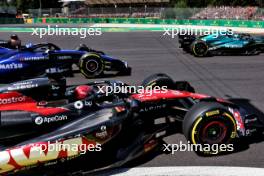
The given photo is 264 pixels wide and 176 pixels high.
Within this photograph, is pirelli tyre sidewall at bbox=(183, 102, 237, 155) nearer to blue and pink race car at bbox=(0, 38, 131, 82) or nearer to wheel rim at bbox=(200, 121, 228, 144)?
wheel rim at bbox=(200, 121, 228, 144)

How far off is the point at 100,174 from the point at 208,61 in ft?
31.9

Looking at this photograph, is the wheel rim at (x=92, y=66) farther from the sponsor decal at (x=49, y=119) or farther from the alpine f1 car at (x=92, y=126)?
the sponsor decal at (x=49, y=119)

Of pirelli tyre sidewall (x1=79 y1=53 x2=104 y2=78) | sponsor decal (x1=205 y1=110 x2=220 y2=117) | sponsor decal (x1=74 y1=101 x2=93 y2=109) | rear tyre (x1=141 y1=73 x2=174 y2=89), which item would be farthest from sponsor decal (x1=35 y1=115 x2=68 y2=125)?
pirelli tyre sidewall (x1=79 y1=53 x2=104 y2=78)

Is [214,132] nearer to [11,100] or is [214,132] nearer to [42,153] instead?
[42,153]

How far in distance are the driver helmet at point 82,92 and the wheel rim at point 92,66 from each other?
4.55 meters

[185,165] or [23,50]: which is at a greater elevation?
[23,50]

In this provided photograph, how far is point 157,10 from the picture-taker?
43969 millimetres

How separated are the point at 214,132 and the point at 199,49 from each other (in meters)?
9.78

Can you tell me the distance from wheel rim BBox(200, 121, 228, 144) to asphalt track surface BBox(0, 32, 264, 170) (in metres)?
0.25

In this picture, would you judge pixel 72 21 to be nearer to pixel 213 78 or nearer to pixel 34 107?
pixel 213 78

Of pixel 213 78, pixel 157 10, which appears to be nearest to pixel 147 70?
pixel 213 78

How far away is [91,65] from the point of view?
10.6 metres

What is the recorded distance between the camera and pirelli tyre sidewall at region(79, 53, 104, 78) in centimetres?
1048

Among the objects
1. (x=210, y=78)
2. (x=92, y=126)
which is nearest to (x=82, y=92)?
(x=92, y=126)
